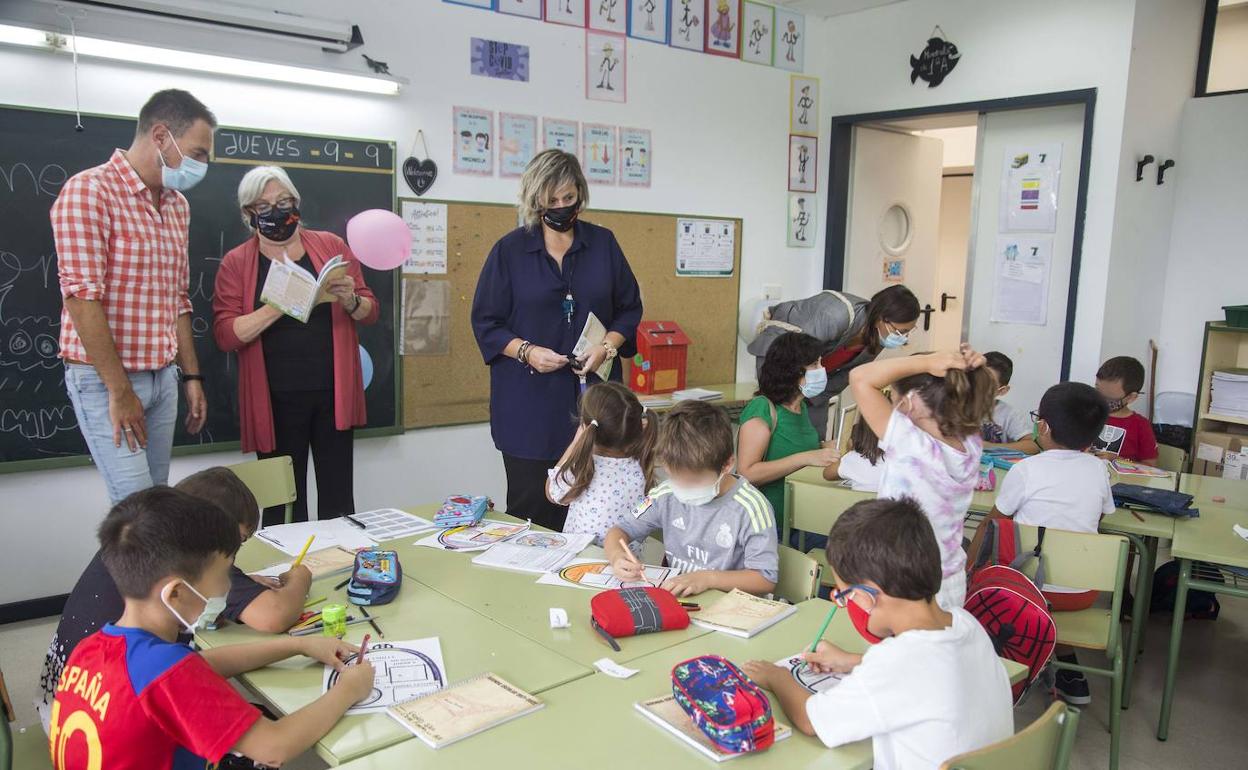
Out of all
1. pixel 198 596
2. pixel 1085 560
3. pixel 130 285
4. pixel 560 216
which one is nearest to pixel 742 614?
pixel 198 596

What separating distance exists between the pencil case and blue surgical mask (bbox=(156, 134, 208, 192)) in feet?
6.17

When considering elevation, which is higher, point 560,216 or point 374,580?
point 560,216

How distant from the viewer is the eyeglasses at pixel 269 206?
3.13 metres

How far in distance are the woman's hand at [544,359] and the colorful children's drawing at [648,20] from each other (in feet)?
8.46

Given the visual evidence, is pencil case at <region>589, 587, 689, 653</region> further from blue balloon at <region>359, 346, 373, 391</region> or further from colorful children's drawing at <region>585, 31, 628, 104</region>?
colorful children's drawing at <region>585, 31, 628, 104</region>

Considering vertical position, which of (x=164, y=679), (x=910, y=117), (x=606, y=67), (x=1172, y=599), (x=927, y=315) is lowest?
(x=1172, y=599)

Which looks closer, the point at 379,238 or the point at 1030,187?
the point at 379,238

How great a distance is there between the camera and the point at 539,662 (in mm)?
1675

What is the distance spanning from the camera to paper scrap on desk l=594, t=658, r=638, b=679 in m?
1.62

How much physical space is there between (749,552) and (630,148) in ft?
10.4

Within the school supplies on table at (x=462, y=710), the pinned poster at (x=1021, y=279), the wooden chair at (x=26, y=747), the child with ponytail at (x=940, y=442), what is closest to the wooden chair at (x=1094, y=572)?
the child with ponytail at (x=940, y=442)

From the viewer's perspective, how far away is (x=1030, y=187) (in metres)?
5.01

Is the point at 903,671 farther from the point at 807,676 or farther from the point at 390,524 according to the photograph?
the point at 390,524

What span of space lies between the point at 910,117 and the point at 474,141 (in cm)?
283
